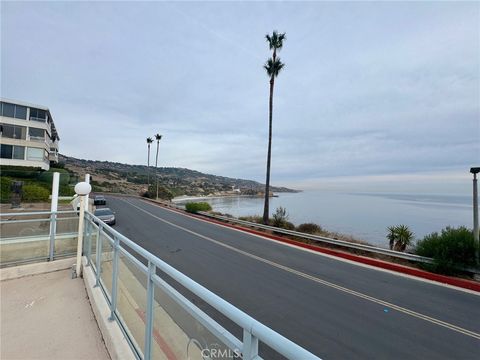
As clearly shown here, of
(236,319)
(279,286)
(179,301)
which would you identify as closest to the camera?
(236,319)

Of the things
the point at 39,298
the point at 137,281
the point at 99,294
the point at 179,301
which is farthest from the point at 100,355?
the point at 39,298

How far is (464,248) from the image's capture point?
8.80 meters

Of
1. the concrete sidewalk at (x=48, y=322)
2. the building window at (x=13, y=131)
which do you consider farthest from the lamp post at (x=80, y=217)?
the building window at (x=13, y=131)

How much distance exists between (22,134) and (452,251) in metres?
51.0

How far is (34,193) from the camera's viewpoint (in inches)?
1184

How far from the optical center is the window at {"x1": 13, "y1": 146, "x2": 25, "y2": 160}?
127 feet

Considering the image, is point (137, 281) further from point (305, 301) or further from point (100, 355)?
point (305, 301)

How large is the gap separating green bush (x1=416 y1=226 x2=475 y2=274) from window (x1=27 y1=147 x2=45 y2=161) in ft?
162

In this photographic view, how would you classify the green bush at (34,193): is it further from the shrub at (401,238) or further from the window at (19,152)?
the shrub at (401,238)

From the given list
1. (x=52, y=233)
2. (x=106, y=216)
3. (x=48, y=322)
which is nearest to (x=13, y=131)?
(x=106, y=216)

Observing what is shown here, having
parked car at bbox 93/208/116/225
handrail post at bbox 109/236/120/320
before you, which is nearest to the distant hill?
parked car at bbox 93/208/116/225

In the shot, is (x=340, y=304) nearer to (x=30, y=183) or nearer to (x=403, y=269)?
(x=403, y=269)

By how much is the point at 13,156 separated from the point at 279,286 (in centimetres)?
4635

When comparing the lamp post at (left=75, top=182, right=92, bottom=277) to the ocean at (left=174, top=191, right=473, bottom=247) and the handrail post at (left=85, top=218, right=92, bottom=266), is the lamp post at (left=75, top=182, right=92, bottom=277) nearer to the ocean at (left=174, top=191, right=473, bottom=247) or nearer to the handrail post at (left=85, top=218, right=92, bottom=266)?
the handrail post at (left=85, top=218, right=92, bottom=266)
